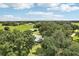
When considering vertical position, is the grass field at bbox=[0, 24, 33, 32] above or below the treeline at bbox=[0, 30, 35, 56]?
above

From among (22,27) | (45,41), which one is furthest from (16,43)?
(45,41)

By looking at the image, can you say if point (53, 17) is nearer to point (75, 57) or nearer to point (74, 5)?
point (74, 5)

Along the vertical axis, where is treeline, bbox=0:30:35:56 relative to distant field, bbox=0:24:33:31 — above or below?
below

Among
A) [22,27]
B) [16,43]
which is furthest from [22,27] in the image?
[16,43]

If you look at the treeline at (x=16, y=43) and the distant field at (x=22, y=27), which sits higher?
the distant field at (x=22, y=27)

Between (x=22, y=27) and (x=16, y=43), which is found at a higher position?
(x=22, y=27)

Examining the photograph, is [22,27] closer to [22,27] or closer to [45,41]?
[22,27]

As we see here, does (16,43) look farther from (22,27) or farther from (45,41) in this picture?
(45,41)

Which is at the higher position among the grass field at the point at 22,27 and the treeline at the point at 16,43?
the grass field at the point at 22,27

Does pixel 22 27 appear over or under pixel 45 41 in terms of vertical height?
over
